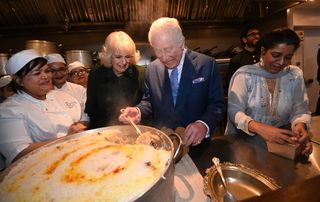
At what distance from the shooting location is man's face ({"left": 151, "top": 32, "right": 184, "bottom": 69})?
1.36 m

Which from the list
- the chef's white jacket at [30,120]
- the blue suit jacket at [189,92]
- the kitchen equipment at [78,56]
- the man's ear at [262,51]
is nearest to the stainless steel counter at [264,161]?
the blue suit jacket at [189,92]

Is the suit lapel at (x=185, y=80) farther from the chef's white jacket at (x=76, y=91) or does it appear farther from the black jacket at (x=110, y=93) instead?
the chef's white jacket at (x=76, y=91)

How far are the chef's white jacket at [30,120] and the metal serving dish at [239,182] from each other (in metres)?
1.15

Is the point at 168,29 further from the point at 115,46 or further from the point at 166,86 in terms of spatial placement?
the point at 115,46

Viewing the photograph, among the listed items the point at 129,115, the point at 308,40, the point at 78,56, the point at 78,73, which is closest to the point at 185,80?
the point at 129,115

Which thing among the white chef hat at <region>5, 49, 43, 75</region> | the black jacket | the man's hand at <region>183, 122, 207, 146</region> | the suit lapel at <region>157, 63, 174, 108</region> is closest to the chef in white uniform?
the black jacket

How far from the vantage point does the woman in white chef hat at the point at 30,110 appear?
1430 millimetres

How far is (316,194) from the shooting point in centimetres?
36

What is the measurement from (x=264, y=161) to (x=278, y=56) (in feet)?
2.68

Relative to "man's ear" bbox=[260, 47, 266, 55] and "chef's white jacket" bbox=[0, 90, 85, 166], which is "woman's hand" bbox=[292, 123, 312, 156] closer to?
"man's ear" bbox=[260, 47, 266, 55]

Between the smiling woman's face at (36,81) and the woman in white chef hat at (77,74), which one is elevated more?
the smiling woman's face at (36,81)

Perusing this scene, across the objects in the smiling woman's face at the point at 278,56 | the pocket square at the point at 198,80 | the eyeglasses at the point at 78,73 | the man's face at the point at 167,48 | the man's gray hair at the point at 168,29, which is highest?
the man's gray hair at the point at 168,29

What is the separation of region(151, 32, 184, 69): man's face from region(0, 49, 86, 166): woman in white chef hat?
0.80 meters

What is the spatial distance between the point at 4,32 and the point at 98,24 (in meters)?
1.59
